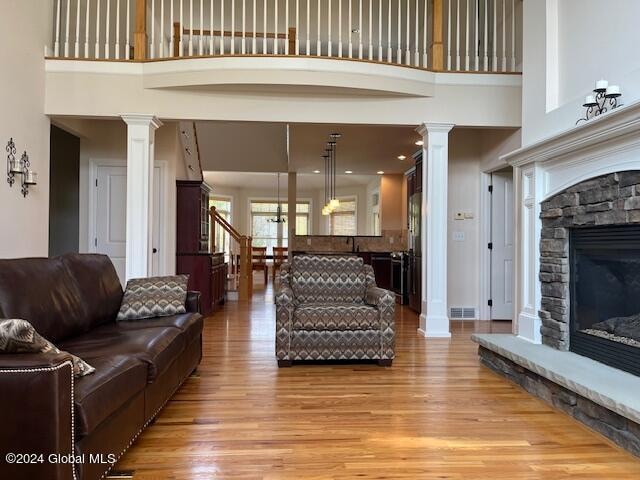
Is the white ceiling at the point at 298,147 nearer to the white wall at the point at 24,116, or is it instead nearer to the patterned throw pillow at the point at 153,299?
the white wall at the point at 24,116

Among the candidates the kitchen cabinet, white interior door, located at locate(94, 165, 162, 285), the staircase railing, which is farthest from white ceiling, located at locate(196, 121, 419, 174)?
the kitchen cabinet

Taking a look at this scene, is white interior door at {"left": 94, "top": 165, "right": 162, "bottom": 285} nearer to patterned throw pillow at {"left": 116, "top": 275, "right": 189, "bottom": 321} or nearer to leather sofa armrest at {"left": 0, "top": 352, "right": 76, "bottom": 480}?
patterned throw pillow at {"left": 116, "top": 275, "right": 189, "bottom": 321}

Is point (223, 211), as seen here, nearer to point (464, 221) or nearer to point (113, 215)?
point (113, 215)

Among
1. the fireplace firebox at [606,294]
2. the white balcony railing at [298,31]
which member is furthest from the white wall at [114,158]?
the fireplace firebox at [606,294]

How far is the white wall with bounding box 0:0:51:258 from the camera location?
4301 mm

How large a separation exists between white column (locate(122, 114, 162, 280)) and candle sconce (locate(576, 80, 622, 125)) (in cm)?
404

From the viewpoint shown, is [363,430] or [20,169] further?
[20,169]

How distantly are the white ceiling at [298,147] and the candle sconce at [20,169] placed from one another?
246cm

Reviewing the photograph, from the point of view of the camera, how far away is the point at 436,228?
17.6 feet

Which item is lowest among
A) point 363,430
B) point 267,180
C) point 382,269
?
point 363,430

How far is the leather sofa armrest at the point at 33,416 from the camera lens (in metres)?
1.55

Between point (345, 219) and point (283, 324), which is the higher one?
point (345, 219)

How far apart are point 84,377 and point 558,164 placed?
3445 millimetres

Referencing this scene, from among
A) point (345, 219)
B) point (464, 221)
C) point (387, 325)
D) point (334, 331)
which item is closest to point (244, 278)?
point (464, 221)
